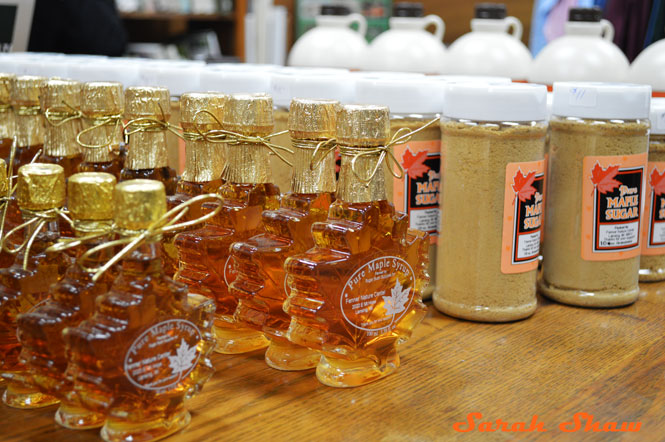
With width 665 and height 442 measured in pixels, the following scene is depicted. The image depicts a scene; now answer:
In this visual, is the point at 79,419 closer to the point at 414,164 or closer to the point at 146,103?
the point at 146,103

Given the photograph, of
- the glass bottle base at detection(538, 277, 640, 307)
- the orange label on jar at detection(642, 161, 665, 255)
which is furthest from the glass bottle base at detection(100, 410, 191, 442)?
the orange label on jar at detection(642, 161, 665, 255)

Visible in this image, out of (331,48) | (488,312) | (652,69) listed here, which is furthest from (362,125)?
(331,48)

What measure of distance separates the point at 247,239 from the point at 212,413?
0.62 ft

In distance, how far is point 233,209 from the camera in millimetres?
755

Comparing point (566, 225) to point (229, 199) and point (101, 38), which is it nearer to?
point (229, 199)

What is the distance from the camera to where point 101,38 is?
227 cm

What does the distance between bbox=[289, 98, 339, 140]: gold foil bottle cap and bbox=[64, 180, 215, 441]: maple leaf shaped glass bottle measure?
20cm

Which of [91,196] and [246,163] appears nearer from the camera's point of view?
[91,196]

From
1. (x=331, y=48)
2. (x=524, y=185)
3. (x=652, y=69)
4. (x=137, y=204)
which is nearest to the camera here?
(x=137, y=204)

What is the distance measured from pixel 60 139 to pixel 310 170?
1.05 ft

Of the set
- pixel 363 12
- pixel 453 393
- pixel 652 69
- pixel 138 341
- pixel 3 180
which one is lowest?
pixel 453 393

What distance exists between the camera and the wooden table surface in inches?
25.1

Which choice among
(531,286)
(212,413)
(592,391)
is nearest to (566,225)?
(531,286)

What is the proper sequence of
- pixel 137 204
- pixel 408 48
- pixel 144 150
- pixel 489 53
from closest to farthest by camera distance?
pixel 137 204 → pixel 144 150 → pixel 489 53 → pixel 408 48
